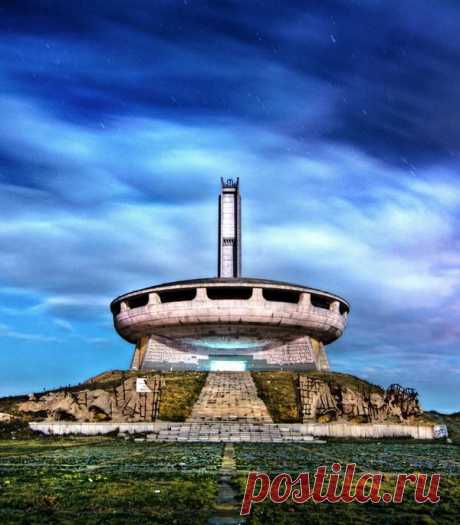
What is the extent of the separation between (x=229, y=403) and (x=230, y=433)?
5.60 metres

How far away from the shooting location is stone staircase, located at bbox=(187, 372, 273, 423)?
27.6 meters

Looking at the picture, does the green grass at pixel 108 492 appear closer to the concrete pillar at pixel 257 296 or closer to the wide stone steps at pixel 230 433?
the wide stone steps at pixel 230 433

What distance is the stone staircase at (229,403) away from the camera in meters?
27.6

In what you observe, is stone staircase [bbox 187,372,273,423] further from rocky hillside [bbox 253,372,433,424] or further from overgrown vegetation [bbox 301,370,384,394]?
overgrown vegetation [bbox 301,370,384,394]

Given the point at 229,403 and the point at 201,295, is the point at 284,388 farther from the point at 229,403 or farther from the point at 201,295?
the point at 201,295

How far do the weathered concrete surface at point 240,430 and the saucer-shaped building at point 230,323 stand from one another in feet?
70.5

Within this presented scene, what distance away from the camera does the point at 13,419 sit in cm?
2862

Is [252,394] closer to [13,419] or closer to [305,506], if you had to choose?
[13,419]

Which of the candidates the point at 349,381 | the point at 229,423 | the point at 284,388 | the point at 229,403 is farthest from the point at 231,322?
the point at 229,423

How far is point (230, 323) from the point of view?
158ft

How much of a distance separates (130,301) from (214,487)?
152 ft

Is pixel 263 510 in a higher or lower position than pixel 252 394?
lower

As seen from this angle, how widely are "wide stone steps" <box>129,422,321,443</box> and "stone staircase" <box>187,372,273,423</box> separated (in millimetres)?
1467

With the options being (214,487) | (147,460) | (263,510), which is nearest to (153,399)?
(147,460)
